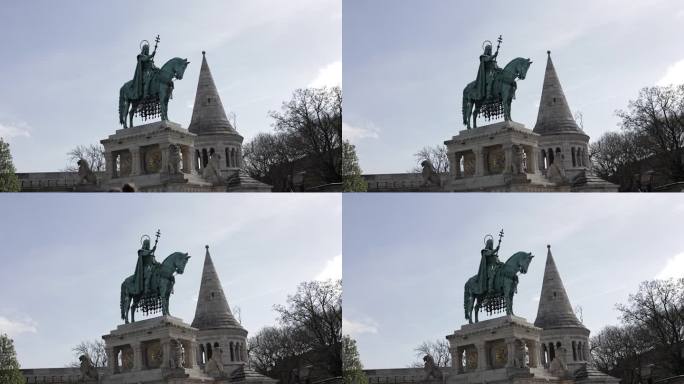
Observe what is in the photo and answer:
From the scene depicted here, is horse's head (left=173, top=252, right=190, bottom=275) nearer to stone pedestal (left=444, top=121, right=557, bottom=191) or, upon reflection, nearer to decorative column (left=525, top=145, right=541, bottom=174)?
stone pedestal (left=444, top=121, right=557, bottom=191)

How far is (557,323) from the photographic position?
46562 mm

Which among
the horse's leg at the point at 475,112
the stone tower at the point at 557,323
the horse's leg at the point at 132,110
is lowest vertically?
the stone tower at the point at 557,323

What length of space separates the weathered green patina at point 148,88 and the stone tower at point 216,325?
249 inches

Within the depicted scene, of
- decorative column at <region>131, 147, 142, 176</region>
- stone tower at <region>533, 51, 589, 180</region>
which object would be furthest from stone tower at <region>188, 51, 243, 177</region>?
stone tower at <region>533, 51, 589, 180</region>

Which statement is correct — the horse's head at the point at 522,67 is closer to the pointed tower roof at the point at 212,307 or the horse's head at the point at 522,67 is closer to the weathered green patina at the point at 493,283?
the weathered green patina at the point at 493,283

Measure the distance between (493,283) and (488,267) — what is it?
47 centimetres

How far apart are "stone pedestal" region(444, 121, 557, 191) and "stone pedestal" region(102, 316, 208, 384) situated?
9.50 metres

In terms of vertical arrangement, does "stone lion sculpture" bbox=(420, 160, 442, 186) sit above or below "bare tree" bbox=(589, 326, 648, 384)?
above

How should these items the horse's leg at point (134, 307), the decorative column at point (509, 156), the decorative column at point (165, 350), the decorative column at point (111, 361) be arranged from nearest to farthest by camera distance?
the decorative column at point (165, 350) → the decorative column at point (111, 361) → the horse's leg at point (134, 307) → the decorative column at point (509, 156)

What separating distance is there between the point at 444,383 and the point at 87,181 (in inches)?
478

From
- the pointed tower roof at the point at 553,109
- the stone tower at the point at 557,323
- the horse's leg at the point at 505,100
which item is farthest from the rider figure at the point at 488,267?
the pointed tower roof at the point at 553,109

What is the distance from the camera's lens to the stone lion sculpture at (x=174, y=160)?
40750 mm

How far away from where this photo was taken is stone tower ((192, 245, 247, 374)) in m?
45.6

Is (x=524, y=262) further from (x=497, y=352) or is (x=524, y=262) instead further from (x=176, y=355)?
(x=176, y=355)
